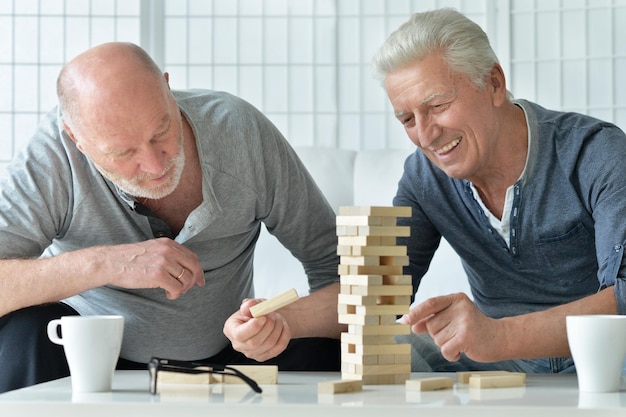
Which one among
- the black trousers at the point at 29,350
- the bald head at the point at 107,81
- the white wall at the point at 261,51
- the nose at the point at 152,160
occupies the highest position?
the white wall at the point at 261,51

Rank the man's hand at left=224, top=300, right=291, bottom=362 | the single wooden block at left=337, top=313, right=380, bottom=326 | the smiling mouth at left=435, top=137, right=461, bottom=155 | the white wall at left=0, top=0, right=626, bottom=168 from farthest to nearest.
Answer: the white wall at left=0, top=0, right=626, bottom=168, the smiling mouth at left=435, top=137, right=461, bottom=155, the man's hand at left=224, top=300, right=291, bottom=362, the single wooden block at left=337, top=313, right=380, bottom=326

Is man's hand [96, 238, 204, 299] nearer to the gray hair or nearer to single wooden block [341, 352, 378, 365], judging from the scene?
single wooden block [341, 352, 378, 365]

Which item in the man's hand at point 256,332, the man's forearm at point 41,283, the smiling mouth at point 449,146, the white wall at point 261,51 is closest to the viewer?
the man's hand at point 256,332

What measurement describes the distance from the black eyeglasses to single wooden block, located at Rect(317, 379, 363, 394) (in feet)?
0.32

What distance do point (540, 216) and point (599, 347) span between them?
2.31 feet

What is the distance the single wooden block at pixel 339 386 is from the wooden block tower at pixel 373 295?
3.8 inches

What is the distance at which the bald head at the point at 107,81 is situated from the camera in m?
1.88

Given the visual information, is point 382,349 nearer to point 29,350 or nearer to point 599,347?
point 599,347

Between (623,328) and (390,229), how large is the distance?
15.8 inches

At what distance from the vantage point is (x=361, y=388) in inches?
57.3

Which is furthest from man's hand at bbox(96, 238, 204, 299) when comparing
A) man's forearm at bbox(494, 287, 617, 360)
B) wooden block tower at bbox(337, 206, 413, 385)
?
man's forearm at bbox(494, 287, 617, 360)

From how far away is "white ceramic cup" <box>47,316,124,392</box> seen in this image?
4.80 ft

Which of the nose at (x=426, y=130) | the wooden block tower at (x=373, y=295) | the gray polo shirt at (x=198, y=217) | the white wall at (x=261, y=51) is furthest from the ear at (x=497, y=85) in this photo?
the white wall at (x=261, y=51)

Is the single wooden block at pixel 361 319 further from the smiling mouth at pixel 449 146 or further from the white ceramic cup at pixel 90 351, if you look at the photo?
the smiling mouth at pixel 449 146
